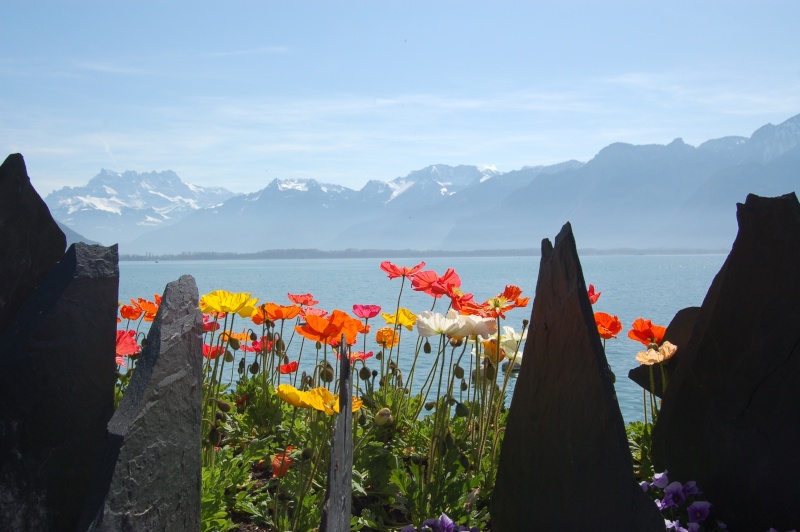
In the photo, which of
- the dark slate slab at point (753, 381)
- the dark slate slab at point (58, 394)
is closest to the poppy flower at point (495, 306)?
the dark slate slab at point (753, 381)

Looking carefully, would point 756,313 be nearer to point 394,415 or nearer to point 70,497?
point 394,415

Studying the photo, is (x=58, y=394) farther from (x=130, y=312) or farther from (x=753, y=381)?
(x=753, y=381)

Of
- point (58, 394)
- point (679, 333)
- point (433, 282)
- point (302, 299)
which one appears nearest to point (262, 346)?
point (302, 299)

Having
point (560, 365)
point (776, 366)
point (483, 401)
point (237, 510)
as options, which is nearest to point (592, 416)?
point (560, 365)

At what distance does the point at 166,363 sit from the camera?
2125 millimetres

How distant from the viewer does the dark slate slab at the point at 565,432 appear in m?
2.08

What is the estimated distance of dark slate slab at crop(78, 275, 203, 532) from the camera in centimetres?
194

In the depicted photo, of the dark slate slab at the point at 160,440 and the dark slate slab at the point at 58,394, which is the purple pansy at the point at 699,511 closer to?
the dark slate slab at the point at 160,440

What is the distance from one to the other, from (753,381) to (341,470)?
5.31ft

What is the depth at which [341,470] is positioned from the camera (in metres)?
1.84

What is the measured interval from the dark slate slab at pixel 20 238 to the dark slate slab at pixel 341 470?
1.66m

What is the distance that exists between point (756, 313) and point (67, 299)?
2.46 metres

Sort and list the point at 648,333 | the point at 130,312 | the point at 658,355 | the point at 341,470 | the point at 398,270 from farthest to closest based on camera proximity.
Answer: the point at 130,312 < the point at 398,270 < the point at 648,333 < the point at 658,355 < the point at 341,470

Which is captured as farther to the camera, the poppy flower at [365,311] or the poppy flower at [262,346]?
the poppy flower at [262,346]
